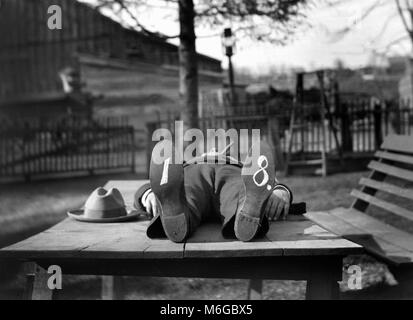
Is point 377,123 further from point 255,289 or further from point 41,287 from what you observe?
point 41,287

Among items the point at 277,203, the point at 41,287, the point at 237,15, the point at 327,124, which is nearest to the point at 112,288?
the point at 41,287

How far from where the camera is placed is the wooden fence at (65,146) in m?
4.32

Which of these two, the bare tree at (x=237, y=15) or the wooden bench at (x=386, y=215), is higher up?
the bare tree at (x=237, y=15)

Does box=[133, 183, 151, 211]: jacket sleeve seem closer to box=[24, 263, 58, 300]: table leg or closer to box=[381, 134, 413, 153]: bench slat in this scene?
box=[24, 263, 58, 300]: table leg

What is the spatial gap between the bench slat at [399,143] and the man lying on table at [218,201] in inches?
33.3

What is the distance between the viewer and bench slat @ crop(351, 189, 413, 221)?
173 cm

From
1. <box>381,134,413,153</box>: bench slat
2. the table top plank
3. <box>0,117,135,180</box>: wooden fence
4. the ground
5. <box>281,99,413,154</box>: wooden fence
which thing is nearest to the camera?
the table top plank

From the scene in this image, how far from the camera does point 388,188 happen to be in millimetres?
1943

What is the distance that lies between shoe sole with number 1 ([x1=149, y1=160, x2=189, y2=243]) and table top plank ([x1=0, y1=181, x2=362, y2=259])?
3 centimetres

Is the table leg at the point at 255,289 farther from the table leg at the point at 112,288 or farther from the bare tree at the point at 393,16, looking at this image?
the bare tree at the point at 393,16

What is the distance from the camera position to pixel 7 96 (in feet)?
8.46

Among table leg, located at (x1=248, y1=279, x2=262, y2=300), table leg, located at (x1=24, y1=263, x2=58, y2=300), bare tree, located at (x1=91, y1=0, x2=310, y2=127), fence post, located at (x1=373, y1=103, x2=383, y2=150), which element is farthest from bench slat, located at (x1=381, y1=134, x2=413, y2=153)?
fence post, located at (x1=373, y1=103, x2=383, y2=150)

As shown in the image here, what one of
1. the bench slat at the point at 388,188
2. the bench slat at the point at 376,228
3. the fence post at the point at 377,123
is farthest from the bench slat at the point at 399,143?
the fence post at the point at 377,123
